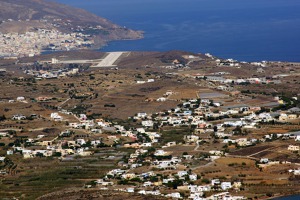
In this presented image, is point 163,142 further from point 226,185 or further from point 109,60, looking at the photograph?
point 109,60

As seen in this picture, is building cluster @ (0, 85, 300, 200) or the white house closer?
the white house

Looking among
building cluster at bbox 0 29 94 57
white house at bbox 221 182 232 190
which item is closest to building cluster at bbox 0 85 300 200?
white house at bbox 221 182 232 190

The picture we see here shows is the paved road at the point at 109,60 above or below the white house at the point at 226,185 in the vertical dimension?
above

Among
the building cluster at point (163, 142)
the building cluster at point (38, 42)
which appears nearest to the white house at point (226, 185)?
the building cluster at point (163, 142)

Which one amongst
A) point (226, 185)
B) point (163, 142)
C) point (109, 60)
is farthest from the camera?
point (109, 60)

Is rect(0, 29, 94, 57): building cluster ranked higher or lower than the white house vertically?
higher

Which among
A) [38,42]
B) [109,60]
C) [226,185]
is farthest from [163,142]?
[38,42]

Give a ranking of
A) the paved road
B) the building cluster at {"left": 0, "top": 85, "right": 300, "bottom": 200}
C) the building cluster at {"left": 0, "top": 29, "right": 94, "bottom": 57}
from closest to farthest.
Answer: the building cluster at {"left": 0, "top": 85, "right": 300, "bottom": 200} < the paved road < the building cluster at {"left": 0, "top": 29, "right": 94, "bottom": 57}

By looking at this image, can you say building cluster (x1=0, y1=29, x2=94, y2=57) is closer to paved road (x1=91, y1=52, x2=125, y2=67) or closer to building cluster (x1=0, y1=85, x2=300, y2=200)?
paved road (x1=91, y1=52, x2=125, y2=67)

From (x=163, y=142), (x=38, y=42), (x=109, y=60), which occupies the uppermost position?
(x=38, y=42)

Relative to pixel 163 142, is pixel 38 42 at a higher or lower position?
higher

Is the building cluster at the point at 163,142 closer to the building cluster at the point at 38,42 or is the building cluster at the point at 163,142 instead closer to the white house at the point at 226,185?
the white house at the point at 226,185

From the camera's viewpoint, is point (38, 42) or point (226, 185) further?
point (38, 42)
